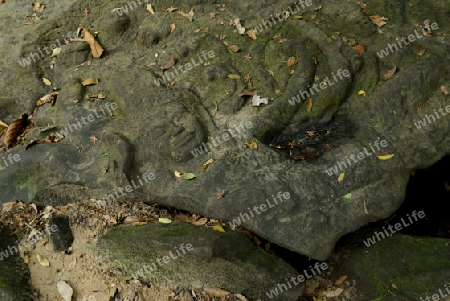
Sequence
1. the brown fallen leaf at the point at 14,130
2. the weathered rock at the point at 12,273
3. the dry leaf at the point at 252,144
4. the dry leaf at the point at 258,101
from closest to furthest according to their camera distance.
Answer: the weathered rock at the point at 12,273 → the dry leaf at the point at 252,144 → the dry leaf at the point at 258,101 → the brown fallen leaf at the point at 14,130

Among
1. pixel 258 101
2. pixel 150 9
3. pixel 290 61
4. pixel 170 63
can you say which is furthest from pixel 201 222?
pixel 150 9

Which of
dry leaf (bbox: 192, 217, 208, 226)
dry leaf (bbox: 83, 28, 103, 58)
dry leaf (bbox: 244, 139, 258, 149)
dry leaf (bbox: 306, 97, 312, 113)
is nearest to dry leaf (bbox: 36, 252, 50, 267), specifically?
dry leaf (bbox: 192, 217, 208, 226)

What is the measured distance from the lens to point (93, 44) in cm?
505

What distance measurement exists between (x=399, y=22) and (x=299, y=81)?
1689 mm

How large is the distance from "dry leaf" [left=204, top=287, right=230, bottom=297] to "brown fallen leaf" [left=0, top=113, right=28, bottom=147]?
8.96 feet

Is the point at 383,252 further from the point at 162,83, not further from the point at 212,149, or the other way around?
the point at 162,83

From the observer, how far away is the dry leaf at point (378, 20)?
500 cm

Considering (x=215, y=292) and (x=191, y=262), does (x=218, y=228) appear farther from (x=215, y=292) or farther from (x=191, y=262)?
(x=215, y=292)

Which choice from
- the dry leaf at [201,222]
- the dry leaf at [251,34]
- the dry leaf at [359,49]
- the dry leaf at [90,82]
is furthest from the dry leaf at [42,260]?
the dry leaf at [359,49]

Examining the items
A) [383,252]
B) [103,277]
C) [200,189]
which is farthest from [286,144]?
[103,277]

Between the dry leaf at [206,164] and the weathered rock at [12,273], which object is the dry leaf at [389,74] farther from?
the weathered rock at [12,273]

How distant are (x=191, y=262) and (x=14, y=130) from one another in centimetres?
257

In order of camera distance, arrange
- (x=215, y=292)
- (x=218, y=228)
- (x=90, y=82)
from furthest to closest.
A: (x=90, y=82) → (x=218, y=228) → (x=215, y=292)

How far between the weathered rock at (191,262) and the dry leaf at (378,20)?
319cm
